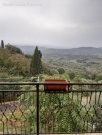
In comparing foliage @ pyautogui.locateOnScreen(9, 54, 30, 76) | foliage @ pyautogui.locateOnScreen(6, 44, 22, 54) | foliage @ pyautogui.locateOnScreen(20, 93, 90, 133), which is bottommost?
foliage @ pyautogui.locateOnScreen(9, 54, 30, 76)

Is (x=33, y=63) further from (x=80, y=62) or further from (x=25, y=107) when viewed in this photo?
(x=25, y=107)

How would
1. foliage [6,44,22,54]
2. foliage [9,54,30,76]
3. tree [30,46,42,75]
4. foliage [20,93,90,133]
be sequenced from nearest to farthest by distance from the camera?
foliage [20,93,90,133] → foliage [9,54,30,76] → tree [30,46,42,75] → foliage [6,44,22,54]

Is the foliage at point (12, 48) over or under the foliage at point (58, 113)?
over

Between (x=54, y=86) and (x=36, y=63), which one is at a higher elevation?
(x=54, y=86)

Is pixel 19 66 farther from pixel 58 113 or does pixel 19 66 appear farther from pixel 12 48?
pixel 58 113

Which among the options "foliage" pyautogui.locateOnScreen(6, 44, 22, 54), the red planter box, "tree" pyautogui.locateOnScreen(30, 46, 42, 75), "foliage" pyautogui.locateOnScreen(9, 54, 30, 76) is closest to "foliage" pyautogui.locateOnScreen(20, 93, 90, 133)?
the red planter box

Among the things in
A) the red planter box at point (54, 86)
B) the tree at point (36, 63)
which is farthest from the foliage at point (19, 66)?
the red planter box at point (54, 86)

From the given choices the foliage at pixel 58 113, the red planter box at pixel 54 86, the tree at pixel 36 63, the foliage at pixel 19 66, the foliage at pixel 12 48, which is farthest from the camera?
the foliage at pixel 12 48

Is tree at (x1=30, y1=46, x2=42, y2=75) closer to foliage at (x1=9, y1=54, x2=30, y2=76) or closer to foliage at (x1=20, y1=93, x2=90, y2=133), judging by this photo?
foliage at (x1=9, y1=54, x2=30, y2=76)

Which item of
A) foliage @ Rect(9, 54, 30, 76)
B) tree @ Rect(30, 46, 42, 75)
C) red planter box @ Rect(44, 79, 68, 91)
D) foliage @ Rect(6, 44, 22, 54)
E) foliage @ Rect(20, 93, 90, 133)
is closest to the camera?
red planter box @ Rect(44, 79, 68, 91)

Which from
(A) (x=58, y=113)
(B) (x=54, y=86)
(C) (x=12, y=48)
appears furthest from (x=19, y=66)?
(B) (x=54, y=86)

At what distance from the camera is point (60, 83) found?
14.1ft

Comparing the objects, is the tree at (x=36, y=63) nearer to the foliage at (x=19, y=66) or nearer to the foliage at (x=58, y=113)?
the foliage at (x=19, y=66)

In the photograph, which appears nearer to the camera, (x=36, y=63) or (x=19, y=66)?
(x=19, y=66)
